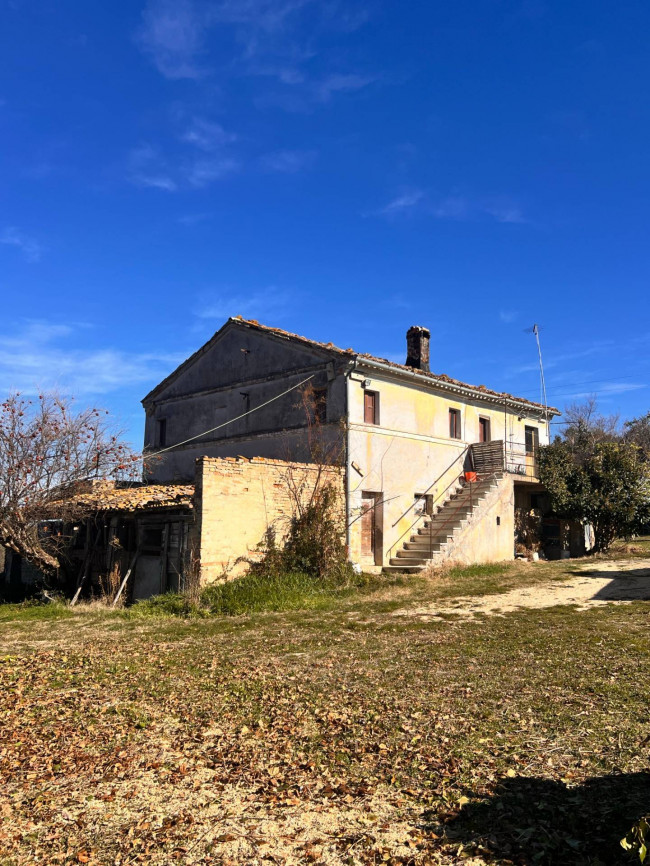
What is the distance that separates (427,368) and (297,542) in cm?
1028

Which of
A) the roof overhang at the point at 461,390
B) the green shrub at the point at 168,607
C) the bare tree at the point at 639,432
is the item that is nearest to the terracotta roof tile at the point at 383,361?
the roof overhang at the point at 461,390

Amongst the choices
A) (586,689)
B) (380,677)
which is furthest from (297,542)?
(586,689)

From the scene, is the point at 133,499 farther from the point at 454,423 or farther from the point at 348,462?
the point at 454,423

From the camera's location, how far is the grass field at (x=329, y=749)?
4145mm

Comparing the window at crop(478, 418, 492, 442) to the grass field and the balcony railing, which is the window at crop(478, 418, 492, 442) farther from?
the grass field

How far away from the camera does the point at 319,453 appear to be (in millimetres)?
18891

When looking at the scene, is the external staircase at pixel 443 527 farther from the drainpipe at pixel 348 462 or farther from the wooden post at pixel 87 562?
the wooden post at pixel 87 562

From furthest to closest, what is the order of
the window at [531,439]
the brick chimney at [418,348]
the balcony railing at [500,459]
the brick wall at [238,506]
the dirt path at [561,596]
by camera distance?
the window at [531,439]
the brick chimney at [418,348]
the balcony railing at [500,459]
the brick wall at [238,506]
the dirt path at [561,596]

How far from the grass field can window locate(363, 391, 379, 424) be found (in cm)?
976

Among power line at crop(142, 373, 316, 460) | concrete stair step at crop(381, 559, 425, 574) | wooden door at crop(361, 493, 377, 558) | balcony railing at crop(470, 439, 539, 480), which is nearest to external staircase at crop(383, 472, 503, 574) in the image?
concrete stair step at crop(381, 559, 425, 574)

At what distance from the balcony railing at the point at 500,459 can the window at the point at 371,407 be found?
566cm

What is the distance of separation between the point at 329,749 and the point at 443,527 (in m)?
15.2

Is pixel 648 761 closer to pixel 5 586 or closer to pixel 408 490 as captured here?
pixel 408 490

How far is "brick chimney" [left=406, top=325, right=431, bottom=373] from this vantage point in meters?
24.1
